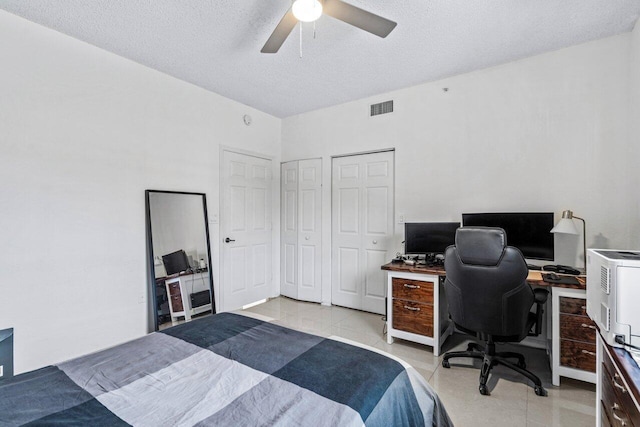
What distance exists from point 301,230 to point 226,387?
3.36m

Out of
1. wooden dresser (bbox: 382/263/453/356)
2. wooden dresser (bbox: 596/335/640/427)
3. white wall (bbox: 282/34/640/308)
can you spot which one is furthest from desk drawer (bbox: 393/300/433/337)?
wooden dresser (bbox: 596/335/640/427)

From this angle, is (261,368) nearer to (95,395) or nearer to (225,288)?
(95,395)

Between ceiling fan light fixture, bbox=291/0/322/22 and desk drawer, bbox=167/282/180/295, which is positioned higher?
ceiling fan light fixture, bbox=291/0/322/22

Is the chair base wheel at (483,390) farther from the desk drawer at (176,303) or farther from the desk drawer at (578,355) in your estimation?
the desk drawer at (176,303)

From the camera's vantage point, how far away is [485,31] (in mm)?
2451

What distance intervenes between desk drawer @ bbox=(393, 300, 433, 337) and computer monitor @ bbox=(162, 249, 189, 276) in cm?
228

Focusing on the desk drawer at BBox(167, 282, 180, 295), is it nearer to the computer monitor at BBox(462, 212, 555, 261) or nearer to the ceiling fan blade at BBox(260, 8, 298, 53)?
the ceiling fan blade at BBox(260, 8, 298, 53)

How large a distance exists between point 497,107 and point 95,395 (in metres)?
3.68

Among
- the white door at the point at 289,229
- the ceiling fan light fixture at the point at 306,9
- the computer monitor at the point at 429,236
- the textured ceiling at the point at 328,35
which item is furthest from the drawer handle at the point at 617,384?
the white door at the point at 289,229

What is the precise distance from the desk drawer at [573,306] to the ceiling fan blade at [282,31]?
273 cm

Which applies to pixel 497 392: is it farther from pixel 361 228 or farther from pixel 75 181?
pixel 75 181

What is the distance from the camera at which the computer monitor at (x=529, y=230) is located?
2.58 m

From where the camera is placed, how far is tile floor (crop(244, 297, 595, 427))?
190 centimetres

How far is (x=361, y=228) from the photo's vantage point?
3.96 metres
